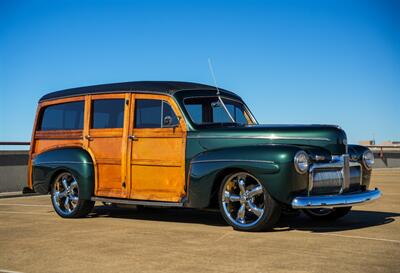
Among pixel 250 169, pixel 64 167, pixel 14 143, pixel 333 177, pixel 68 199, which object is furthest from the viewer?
pixel 14 143

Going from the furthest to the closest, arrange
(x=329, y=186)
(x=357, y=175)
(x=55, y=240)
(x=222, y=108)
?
(x=222, y=108) < (x=357, y=175) < (x=329, y=186) < (x=55, y=240)

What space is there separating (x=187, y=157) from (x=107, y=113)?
1.88 m

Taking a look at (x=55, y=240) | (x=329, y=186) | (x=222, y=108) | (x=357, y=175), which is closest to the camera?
(x=55, y=240)

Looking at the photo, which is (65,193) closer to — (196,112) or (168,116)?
(168,116)

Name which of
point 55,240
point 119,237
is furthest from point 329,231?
point 55,240

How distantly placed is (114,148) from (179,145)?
4.31 feet

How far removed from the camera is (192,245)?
5.84 m

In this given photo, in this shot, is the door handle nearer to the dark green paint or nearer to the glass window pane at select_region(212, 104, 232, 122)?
the dark green paint

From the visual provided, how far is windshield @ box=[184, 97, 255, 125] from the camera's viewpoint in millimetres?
8008

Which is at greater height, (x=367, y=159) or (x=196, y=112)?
(x=196, y=112)

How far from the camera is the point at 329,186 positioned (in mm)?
6793

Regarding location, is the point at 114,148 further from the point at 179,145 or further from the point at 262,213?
the point at 262,213

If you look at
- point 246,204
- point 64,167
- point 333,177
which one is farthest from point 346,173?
point 64,167

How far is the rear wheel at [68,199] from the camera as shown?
8.82 m
